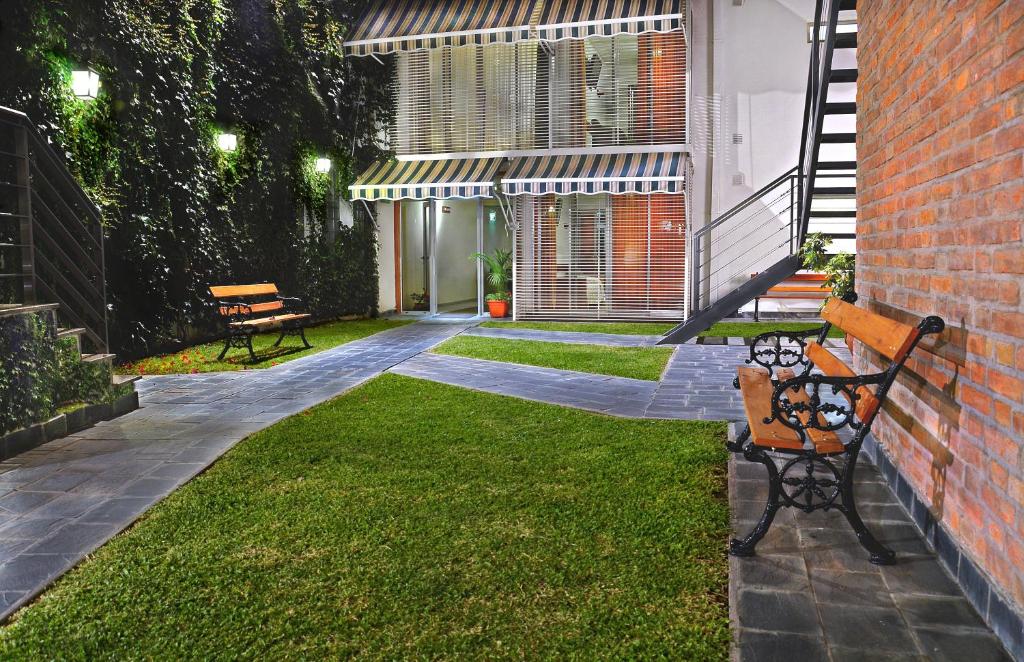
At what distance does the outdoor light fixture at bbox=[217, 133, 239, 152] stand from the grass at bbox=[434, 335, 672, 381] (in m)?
4.16

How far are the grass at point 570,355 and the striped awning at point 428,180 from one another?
3533 mm

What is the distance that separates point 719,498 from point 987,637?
1571 mm

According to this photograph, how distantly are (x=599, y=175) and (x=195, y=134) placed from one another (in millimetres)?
6333

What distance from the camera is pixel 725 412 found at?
606cm

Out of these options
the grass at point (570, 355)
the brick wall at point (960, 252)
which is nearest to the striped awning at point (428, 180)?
the grass at point (570, 355)

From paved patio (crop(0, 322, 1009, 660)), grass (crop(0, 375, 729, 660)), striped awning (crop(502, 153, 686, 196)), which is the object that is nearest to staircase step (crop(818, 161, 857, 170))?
paved patio (crop(0, 322, 1009, 660))

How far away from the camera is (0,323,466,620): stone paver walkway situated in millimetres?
3477

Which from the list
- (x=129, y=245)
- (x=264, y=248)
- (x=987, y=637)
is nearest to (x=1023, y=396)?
(x=987, y=637)

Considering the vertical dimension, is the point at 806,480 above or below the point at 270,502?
above

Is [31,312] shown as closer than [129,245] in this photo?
Yes

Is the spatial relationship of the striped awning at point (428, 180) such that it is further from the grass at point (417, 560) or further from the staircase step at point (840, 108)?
the grass at point (417, 560)

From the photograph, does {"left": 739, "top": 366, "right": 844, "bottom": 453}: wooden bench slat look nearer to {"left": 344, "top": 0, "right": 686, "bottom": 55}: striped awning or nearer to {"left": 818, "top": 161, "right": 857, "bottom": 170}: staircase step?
{"left": 818, "top": 161, "right": 857, "bottom": 170}: staircase step

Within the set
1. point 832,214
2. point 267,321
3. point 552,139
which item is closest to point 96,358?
point 267,321

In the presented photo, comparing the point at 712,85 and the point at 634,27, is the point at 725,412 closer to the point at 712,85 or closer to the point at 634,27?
the point at 634,27
